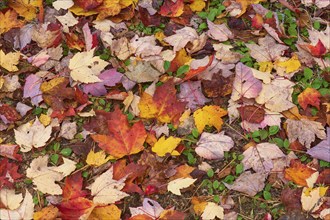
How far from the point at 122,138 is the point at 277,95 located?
33.3 inches

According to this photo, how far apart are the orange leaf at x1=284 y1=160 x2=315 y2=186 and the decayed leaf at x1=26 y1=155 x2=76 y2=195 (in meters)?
1.05

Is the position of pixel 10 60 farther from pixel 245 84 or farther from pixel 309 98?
pixel 309 98

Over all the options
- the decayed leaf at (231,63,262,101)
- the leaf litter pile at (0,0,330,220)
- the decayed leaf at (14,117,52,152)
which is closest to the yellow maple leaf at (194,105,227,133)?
the leaf litter pile at (0,0,330,220)

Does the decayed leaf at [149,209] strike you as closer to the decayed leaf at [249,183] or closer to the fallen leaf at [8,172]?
the decayed leaf at [249,183]

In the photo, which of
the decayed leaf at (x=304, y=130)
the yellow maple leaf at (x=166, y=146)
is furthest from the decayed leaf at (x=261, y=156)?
the yellow maple leaf at (x=166, y=146)

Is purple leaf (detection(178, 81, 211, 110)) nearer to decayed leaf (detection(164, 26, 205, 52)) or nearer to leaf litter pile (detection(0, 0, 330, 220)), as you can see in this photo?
leaf litter pile (detection(0, 0, 330, 220))

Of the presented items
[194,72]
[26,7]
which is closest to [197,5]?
[194,72]

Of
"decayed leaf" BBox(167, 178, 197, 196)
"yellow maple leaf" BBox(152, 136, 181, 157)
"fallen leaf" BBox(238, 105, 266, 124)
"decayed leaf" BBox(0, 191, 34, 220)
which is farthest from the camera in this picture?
"fallen leaf" BBox(238, 105, 266, 124)

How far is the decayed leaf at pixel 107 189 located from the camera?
236 centimetres

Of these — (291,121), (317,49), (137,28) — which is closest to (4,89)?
(137,28)

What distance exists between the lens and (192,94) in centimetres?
272

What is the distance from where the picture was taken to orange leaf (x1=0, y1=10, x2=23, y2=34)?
2.99 metres

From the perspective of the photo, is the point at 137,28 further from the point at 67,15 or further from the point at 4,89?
the point at 4,89

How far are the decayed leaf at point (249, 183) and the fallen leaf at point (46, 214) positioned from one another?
821 millimetres
